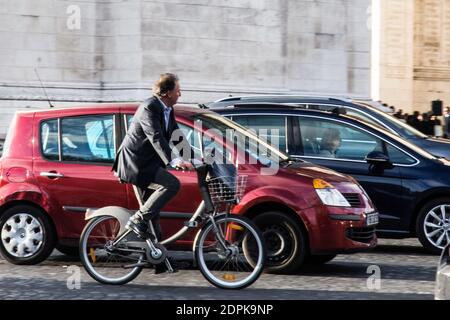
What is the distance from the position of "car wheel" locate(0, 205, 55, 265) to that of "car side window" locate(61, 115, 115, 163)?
61 cm

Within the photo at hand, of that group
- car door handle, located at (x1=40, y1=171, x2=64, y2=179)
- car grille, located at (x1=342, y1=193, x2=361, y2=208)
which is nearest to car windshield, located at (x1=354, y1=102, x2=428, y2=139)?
car grille, located at (x1=342, y1=193, x2=361, y2=208)

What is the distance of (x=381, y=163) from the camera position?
466 inches

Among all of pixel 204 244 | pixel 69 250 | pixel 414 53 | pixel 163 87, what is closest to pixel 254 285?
pixel 204 244

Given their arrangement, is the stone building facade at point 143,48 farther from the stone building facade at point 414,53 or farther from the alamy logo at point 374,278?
the stone building facade at point 414,53

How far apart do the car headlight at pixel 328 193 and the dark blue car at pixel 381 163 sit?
187 cm

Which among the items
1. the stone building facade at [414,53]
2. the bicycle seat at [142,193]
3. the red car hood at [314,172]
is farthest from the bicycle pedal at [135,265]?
the stone building facade at [414,53]

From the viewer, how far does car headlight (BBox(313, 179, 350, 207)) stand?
978 cm

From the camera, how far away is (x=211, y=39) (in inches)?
875

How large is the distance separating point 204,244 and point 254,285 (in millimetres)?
708

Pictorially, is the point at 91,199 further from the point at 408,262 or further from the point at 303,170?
the point at 408,262

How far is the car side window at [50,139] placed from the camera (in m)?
10.4

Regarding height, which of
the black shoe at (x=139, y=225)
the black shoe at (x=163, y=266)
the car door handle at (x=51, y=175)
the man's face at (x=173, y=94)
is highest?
the man's face at (x=173, y=94)

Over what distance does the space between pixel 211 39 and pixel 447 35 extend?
25.9m
